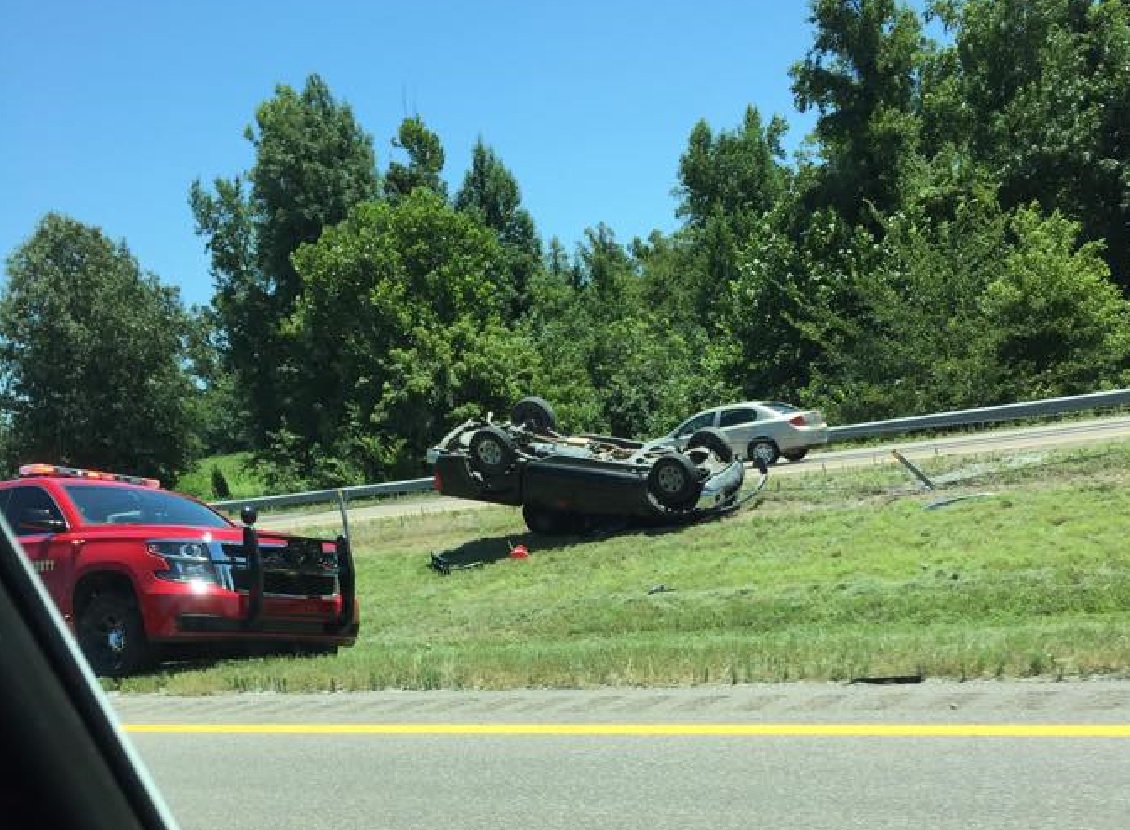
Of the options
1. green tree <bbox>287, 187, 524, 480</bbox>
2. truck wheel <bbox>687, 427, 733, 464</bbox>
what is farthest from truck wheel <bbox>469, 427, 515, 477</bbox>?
green tree <bbox>287, 187, 524, 480</bbox>

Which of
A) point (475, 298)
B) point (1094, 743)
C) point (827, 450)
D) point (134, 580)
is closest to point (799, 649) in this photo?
point (1094, 743)

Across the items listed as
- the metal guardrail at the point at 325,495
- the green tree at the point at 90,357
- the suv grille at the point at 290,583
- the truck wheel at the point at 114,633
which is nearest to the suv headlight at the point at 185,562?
the suv grille at the point at 290,583

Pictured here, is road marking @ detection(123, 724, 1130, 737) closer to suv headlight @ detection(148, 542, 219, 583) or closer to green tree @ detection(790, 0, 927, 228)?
suv headlight @ detection(148, 542, 219, 583)

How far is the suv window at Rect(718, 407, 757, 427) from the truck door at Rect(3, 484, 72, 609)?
1871 cm

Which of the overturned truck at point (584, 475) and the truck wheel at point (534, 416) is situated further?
the truck wheel at point (534, 416)

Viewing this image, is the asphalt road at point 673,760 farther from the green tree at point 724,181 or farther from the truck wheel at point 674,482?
the green tree at point 724,181

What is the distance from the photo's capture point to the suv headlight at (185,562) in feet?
32.0

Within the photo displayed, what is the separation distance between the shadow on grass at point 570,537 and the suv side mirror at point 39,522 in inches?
301

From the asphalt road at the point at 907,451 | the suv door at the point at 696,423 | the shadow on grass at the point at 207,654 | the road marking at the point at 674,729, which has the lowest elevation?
the road marking at the point at 674,729

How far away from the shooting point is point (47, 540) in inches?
385

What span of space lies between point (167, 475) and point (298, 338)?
826 cm

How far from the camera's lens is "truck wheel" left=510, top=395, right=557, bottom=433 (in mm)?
19094

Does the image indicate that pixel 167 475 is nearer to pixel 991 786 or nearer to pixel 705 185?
pixel 705 185

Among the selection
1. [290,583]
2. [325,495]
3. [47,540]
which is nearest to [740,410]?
[325,495]
